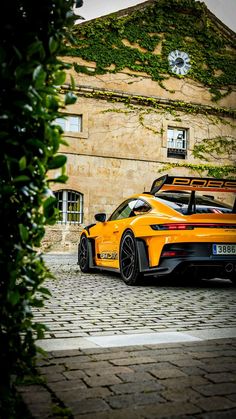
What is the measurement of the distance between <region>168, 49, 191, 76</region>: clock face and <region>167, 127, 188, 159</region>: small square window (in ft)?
9.00

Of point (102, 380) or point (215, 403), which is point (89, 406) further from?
point (215, 403)

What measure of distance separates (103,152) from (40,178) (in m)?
16.4

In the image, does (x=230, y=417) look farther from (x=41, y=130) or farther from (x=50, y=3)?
(x=50, y=3)

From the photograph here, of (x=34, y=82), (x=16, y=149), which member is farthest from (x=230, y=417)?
(x=34, y=82)

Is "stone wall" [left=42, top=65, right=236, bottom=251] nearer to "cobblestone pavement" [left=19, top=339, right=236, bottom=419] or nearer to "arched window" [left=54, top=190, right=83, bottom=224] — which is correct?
"arched window" [left=54, top=190, right=83, bottom=224]

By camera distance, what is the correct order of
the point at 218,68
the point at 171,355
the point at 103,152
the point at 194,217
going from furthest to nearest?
the point at 218,68 → the point at 103,152 → the point at 194,217 → the point at 171,355

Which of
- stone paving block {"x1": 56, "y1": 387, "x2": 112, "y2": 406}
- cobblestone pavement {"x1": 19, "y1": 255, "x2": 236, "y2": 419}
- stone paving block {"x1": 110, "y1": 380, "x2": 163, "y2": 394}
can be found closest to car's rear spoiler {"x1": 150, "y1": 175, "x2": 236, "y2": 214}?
cobblestone pavement {"x1": 19, "y1": 255, "x2": 236, "y2": 419}

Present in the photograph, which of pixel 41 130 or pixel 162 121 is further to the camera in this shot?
pixel 162 121

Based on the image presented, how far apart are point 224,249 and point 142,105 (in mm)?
13840

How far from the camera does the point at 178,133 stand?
19984mm

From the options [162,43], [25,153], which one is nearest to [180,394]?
[25,153]

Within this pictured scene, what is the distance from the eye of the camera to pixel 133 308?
15.8ft

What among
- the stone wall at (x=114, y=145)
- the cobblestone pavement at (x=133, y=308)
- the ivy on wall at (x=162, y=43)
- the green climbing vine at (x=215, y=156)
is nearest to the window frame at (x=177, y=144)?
the stone wall at (x=114, y=145)

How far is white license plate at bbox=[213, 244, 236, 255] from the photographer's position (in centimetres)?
623
